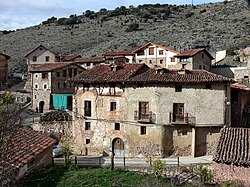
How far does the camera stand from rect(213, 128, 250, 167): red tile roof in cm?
1953

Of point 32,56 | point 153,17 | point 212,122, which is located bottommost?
point 212,122

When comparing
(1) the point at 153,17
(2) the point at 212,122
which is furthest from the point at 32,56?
(1) the point at 153,17

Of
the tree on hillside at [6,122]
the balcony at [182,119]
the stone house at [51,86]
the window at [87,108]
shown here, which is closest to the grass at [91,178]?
the balcony at [182,119]

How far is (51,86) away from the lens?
47.6 meters

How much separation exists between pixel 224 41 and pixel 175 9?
53639 mm

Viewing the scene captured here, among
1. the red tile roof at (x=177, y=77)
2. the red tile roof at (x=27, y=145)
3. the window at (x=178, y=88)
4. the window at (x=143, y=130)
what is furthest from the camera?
the window at (x=143, y=130)

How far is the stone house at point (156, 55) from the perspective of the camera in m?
53.1

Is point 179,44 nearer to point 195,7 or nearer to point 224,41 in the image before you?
point 224,41

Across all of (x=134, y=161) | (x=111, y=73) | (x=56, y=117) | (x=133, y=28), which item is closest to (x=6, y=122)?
(x=134, y=161)

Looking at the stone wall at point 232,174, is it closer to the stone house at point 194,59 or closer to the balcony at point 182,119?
the balcony at point 182,119

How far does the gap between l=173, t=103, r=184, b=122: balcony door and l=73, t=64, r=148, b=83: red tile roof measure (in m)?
4.35

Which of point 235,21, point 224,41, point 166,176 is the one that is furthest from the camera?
point 235,21

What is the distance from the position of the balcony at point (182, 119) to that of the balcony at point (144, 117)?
136cm

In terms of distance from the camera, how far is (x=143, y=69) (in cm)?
3177
